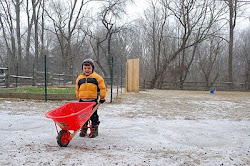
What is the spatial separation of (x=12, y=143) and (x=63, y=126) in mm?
759

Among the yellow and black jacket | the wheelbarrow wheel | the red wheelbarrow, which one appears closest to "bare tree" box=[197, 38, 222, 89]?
the yellow and black jacket

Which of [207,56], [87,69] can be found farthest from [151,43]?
[87,69]

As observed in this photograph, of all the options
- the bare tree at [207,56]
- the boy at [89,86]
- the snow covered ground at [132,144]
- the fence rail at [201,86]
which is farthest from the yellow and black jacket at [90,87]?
the bare tree at [207,56]

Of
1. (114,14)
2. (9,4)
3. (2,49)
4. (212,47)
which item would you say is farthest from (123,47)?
(2,49)

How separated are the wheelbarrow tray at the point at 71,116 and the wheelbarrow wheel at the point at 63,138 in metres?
0.06

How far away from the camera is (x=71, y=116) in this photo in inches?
106

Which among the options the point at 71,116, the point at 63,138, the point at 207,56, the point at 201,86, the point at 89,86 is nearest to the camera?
the point at 71,116

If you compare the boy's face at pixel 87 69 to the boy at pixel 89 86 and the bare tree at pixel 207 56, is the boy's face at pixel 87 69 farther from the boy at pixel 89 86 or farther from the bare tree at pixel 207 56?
the bare tree at pixel 207 56

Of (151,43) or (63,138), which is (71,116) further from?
(151,43)

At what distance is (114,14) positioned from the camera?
23312 millimetres

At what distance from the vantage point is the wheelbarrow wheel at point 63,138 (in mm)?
2816

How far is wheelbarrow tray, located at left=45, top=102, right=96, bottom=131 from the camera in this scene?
271cm

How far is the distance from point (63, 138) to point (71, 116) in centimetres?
39

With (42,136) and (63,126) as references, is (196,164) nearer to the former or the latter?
(63,126)
